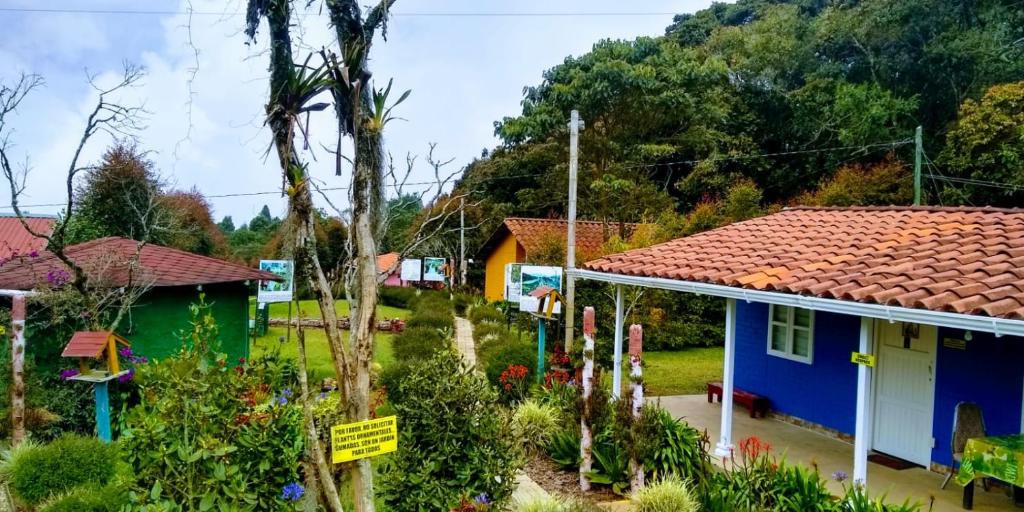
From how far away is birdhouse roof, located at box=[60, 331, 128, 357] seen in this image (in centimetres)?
721

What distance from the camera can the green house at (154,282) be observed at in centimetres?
961

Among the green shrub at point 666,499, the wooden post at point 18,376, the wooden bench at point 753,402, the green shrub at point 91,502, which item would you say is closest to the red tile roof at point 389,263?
the green shrub at point 91,502

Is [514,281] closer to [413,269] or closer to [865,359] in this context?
[865,359]

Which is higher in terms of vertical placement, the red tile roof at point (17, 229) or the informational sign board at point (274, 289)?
the red tile roof at point (17, 229)

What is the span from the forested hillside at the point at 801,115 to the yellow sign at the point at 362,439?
13.9m

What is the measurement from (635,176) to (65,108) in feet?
51.8

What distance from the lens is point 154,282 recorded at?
10367mm

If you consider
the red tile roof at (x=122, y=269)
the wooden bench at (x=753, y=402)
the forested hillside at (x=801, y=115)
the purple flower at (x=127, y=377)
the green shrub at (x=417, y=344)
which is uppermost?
the forested hillside at (x=801, y=115)

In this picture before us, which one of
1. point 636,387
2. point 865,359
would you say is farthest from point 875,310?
point 636,387

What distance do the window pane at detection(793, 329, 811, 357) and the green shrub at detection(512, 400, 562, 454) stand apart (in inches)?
148

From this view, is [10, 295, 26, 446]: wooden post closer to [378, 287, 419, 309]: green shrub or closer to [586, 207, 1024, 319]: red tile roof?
[586, 207, 1024, 319]: red tile roof

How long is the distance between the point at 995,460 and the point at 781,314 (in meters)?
4.19

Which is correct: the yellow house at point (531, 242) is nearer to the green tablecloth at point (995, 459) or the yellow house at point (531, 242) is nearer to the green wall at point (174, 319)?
the green wall at point (174, 319)

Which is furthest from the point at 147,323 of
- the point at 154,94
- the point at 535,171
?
the point at 535,171
